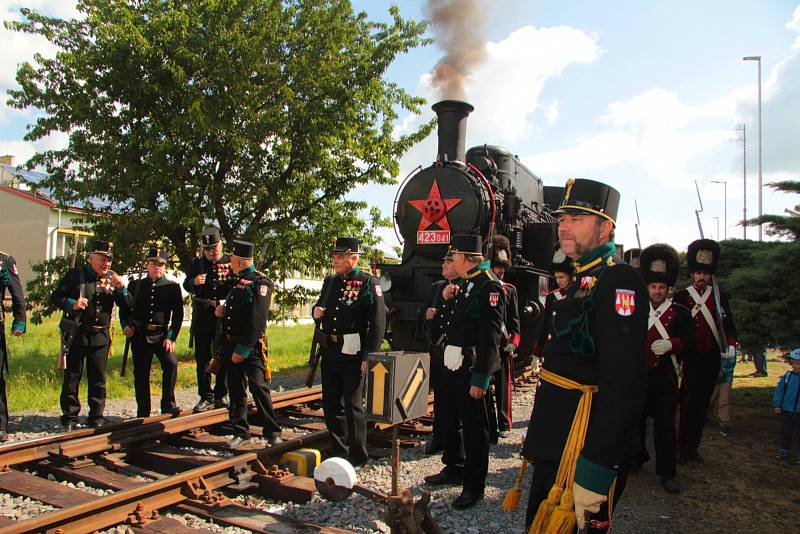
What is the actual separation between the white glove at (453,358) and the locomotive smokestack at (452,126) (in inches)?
185

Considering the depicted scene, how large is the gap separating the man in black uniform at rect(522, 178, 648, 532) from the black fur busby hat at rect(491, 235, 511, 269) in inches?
181

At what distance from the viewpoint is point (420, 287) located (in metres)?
8.55

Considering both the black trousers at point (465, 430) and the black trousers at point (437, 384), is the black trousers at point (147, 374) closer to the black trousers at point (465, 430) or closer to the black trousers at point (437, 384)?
the black trousers at point (437, 384)

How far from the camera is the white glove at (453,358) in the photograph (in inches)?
186

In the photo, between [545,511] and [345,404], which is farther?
[345,404]

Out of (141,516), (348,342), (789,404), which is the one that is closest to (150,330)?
(348,342)

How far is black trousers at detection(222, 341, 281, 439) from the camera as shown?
5.70 meters

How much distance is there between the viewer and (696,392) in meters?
6.02

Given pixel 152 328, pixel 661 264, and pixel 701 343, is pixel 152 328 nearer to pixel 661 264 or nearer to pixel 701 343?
pixel 661 264

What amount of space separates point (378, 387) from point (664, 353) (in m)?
2.78

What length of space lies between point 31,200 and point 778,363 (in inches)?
1098

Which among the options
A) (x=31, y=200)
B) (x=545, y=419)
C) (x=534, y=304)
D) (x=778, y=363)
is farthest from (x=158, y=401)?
(x=31, y=200)

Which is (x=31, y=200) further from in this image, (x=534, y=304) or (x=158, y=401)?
(x=534, y=304)

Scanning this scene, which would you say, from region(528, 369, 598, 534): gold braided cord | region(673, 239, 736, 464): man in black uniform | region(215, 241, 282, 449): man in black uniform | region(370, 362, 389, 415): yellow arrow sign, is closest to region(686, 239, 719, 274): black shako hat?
region(673, 239, 736, 464): man in black uniform
